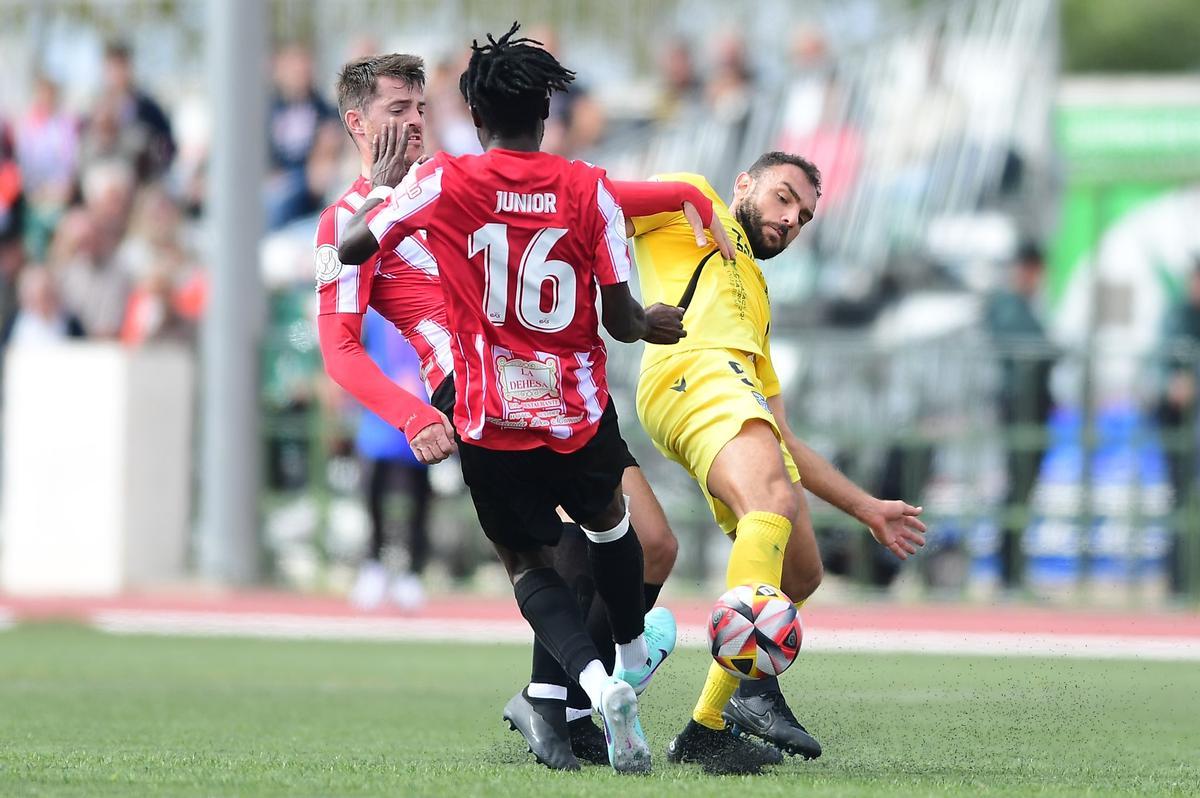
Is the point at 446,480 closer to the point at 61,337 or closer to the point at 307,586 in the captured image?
the point at 307,586

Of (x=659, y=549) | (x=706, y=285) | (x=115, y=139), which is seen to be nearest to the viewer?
(x=706, y=285)

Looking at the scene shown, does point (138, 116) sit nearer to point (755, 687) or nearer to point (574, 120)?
point (574, 120)

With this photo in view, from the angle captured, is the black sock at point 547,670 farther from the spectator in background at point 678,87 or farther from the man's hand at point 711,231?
the spectator in background at point 678,87

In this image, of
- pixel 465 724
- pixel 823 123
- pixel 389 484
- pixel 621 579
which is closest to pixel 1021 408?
pixel 823 123

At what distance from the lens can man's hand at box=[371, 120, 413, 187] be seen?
20.4 ft

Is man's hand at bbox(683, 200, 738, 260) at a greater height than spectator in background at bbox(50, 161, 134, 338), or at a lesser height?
lesser

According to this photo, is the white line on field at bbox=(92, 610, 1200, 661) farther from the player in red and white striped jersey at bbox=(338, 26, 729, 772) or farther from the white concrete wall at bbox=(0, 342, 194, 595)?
the player in red and white striped jersey at bbox=(338, 26, 729, 772)

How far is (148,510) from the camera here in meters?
16.3

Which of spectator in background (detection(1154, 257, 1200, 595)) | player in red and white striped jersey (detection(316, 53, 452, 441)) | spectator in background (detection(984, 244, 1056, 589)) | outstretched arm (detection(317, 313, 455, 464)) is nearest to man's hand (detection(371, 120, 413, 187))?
player in red and white striped jersey (detection(316, 53, 452, 441))

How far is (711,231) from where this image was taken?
21.6 feet

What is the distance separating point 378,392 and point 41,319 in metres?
11.6

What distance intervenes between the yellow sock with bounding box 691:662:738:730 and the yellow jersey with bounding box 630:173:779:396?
3.51ft

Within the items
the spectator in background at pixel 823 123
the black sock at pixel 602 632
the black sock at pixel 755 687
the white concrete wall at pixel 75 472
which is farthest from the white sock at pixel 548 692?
the spectator in background at pixel 823 123

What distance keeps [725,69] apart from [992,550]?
16.0 ft
